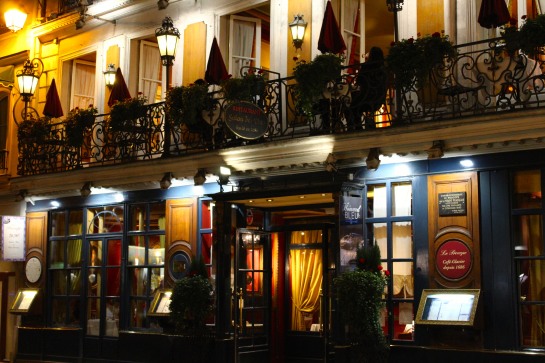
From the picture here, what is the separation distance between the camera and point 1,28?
895 inches

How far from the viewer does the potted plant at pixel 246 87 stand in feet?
50.5

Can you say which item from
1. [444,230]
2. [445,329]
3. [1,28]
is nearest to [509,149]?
[444,230]

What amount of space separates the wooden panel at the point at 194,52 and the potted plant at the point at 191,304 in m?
4.45

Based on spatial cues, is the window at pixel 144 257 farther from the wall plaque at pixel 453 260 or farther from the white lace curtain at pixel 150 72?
the wall plaque at pixel 453 260

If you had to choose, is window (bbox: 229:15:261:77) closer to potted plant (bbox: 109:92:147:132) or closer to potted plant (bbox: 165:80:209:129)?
potted plant (bbox: 165:80:209:129)

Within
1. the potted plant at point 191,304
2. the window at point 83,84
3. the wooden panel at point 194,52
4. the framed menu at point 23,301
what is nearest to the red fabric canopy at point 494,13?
the potted plant at point 191,304

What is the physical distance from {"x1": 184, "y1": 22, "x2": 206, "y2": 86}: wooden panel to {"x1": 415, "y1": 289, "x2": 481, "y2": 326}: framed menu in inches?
278

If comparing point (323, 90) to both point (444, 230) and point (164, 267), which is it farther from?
point (164, 267)

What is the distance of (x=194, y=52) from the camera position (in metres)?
18.1

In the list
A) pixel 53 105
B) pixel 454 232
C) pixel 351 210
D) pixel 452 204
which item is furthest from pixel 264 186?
pixel 53 105

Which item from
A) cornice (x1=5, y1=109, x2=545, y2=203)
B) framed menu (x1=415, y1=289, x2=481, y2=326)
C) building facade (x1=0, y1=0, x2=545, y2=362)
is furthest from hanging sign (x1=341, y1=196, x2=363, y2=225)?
framed menu (x1=415, y1=289, x2=481, y2=326)

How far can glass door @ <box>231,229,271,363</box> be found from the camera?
52.0ft

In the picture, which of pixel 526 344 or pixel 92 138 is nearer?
pixel 526 344

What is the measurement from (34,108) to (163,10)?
4351 mm
